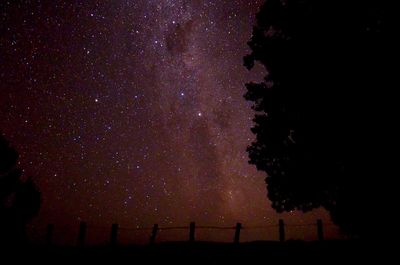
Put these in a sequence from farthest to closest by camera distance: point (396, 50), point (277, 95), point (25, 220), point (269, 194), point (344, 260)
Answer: point (25, 220), point (269, 194), point (277, 95), point (344, 260), point (396, 50)

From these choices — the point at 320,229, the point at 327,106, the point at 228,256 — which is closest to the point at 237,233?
the point at 320,229

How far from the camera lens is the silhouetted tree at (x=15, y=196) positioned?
1633 cm

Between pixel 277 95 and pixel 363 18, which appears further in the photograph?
pixel 277 95

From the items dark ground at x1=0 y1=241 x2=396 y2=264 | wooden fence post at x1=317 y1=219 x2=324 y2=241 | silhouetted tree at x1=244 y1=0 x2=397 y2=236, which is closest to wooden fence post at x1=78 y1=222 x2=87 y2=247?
dark ground at x1=0 y1=241 x2=396 y2=264

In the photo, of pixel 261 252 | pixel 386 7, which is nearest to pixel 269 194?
pixel 261 252

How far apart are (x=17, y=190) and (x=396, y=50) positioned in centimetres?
1739

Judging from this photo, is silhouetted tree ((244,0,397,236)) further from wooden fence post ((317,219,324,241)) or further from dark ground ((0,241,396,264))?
wooden fence post ((317,219,324,241))

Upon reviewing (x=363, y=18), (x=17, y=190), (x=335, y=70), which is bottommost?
(x=17, y=190)

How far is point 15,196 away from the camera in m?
18.1

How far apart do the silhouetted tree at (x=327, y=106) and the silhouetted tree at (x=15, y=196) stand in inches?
431

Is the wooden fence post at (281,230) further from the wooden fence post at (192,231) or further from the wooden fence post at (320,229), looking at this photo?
the wooden fence post at (192,231)

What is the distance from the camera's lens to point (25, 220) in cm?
1775

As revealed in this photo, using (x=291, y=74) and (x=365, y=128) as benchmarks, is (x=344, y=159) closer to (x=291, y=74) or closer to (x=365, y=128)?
(x=365, y=128)

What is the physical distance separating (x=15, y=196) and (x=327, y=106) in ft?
49.6
